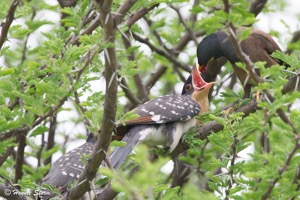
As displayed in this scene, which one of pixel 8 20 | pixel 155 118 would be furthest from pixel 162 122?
pixel 8 20

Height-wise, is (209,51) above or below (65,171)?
below

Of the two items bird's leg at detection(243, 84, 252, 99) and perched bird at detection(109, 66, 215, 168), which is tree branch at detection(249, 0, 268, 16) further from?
perched bird at detection(109, 66, 215, 168)

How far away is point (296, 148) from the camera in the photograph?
3816 mm

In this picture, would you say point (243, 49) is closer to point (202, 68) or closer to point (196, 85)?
point (196, 85)

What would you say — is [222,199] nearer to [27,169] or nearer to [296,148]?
[296,148]

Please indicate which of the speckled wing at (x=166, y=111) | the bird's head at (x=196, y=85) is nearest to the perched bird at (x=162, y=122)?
the speckled wing at (x=166, y=111)

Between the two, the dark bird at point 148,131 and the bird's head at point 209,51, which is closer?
the dark bird at point 148,131

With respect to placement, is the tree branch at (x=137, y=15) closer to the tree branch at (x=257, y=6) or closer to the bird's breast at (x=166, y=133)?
the bird's breast at (x=166, y=133)

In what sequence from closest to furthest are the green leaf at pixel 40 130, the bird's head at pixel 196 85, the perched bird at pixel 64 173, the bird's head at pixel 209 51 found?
the perched bird at pixel 64 173 < the green leaf at pixel 40 130 < the bird's head at pixel 196 85 < the bird's head at pixel 209 51

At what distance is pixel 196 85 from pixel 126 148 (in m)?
1.78

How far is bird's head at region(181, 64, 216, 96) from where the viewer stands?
6.84m

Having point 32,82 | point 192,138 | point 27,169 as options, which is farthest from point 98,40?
point 27,169

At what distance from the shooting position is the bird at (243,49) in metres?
6.91

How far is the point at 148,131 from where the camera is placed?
5887 millimetres
